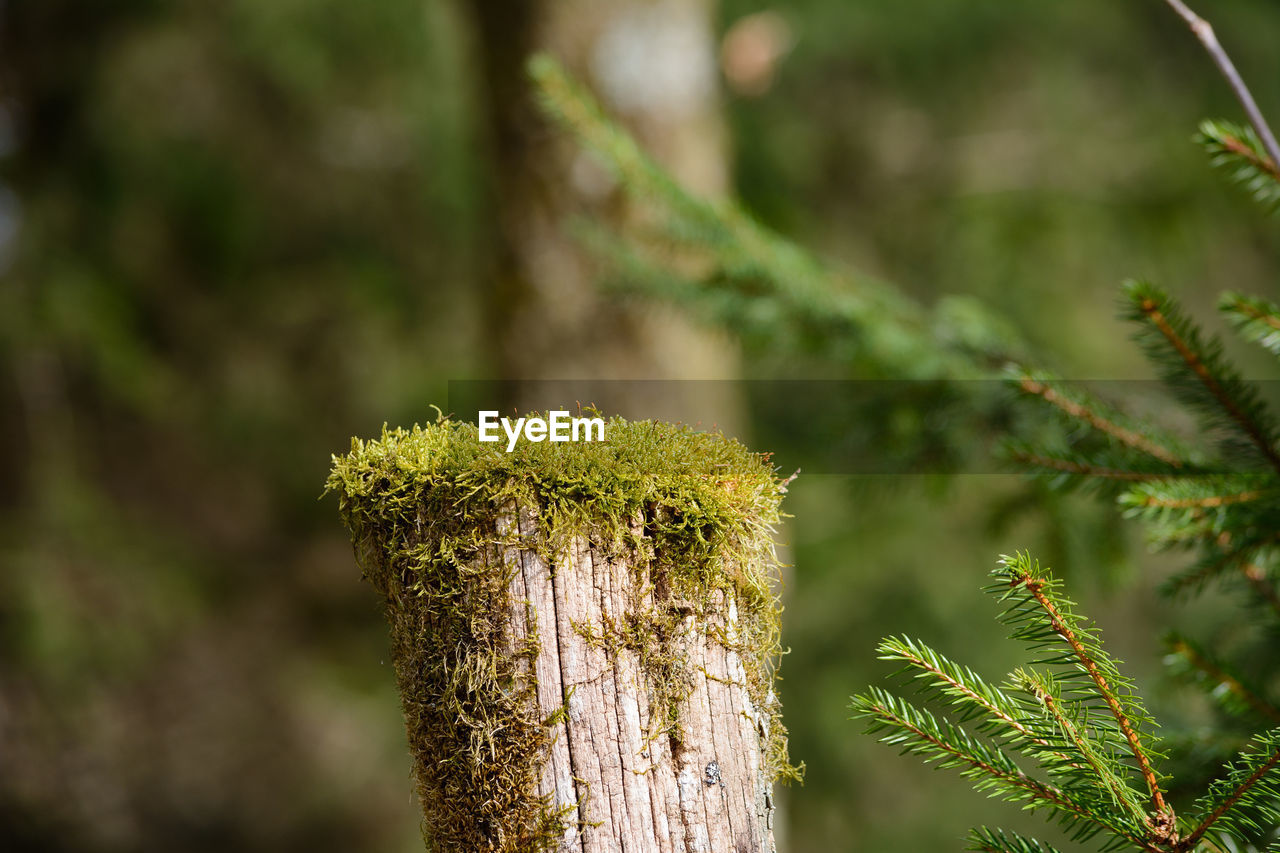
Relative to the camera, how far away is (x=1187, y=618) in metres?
5.51

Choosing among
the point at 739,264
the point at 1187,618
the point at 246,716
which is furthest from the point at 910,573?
the point at 246,716

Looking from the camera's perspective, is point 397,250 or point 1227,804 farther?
point 397,250

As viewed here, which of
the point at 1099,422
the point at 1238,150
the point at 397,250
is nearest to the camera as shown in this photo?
the point at 1238,150

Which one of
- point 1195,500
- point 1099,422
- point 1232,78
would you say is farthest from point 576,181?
point 1195,500

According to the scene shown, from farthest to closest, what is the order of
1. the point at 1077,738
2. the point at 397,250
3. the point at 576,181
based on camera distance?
1. the point at 397,250
2. the point at 576,181
3. the point at 1077,738

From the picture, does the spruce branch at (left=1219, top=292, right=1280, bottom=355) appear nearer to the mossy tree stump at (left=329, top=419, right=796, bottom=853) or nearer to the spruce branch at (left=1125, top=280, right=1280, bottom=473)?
the spruce branch at (left=1125, top=280, right=1280, bottom=473)

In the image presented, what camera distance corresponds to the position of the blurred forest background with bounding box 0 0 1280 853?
5.07m

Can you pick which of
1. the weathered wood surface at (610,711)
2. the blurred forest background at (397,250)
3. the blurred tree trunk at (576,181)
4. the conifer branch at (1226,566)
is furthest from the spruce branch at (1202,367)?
the blurred forest background at (397,250)

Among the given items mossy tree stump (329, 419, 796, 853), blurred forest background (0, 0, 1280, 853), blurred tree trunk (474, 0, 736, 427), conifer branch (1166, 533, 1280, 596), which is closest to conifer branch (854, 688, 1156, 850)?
mossy tree stump (329, 419, 796, 853)

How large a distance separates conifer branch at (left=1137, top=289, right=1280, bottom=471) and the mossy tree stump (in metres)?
0.66

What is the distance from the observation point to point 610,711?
36.9 inches

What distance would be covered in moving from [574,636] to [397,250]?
16.3ft

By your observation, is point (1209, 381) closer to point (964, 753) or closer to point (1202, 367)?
point (1202, 367)

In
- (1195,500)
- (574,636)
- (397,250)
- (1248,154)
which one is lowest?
(574,636)
